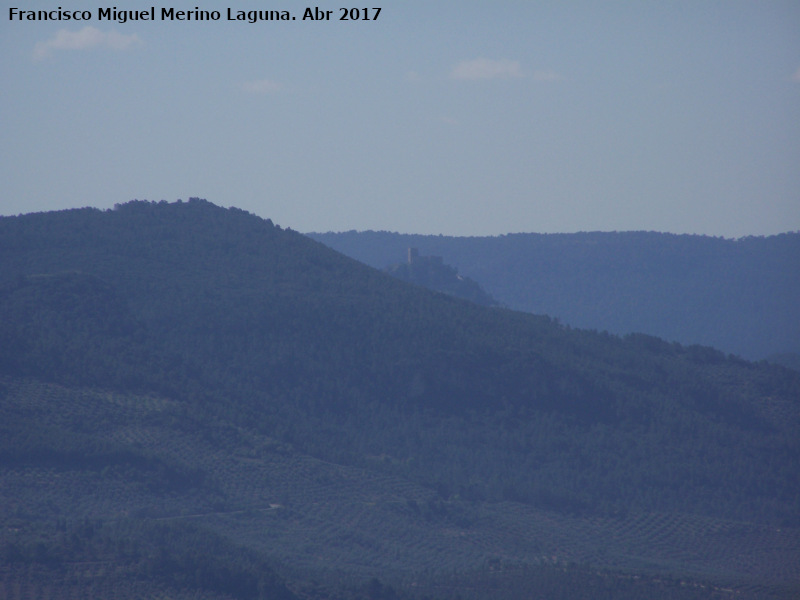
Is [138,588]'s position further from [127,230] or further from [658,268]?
[658,268]

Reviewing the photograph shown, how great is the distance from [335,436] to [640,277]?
111067 millimetres

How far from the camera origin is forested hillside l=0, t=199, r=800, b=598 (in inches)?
1460

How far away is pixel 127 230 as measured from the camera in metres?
73.8

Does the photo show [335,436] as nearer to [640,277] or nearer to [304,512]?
[304,512]

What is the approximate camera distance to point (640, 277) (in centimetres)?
16212

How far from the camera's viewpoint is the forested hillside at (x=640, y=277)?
148000mm

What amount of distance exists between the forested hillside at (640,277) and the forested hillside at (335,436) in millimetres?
71754

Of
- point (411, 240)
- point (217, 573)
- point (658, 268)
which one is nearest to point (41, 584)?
point (217, 573)

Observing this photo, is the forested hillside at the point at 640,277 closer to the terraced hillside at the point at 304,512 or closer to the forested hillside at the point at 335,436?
the forested hillside at the point at 335,436

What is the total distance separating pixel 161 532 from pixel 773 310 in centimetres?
12638

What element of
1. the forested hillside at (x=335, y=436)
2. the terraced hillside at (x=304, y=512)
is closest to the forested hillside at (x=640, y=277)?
the forested hillside at (x=335, y=436)

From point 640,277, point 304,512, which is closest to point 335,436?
point 304,512

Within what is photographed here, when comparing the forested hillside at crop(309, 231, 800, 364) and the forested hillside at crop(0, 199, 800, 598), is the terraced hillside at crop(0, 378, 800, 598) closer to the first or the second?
the forested hillside at crop(0, 199, 800, 598)

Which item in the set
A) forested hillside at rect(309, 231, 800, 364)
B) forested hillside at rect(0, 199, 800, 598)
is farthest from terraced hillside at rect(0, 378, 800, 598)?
forested hillside at rect(309, 231, 800, 364)
